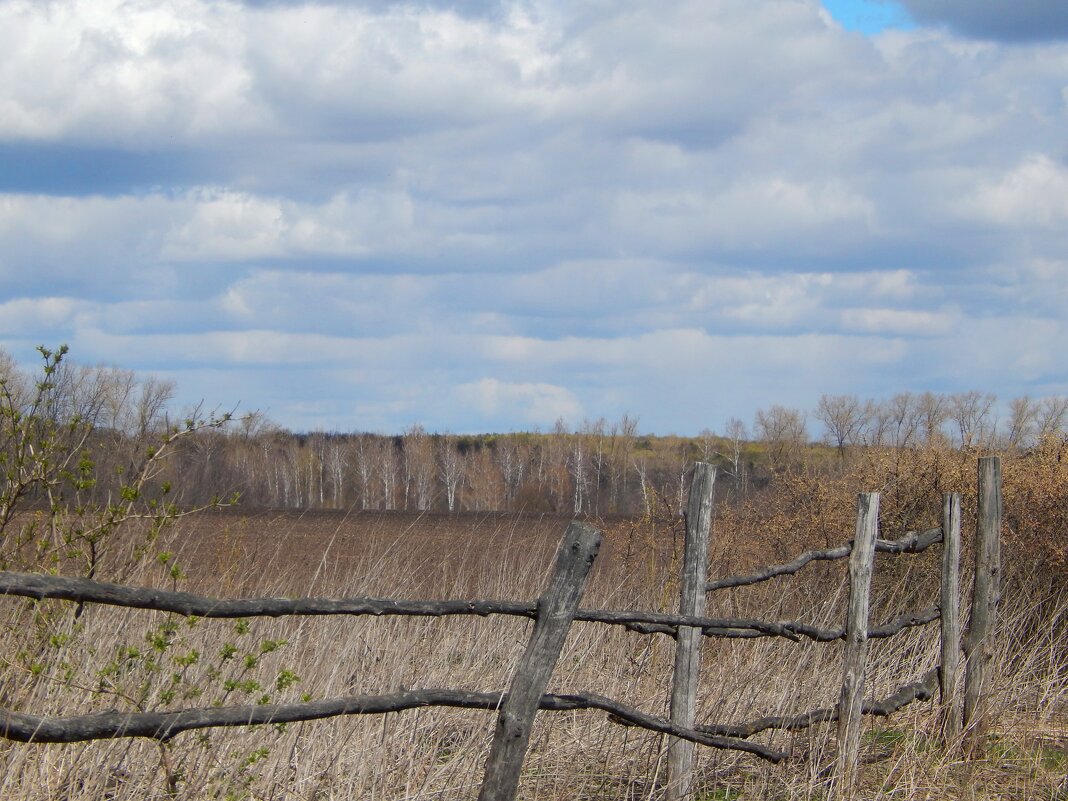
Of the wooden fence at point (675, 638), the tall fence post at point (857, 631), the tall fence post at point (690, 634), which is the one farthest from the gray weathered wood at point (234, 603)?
the tall fence post at point (857, 631)

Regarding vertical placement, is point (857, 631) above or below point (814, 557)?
below

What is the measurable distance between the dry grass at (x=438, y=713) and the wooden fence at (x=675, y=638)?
8.8 inches

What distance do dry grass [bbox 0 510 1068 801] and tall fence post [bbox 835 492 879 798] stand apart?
16cm

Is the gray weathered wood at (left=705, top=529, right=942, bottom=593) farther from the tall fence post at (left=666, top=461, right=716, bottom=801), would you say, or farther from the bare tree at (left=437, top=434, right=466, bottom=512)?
the bare tree at (left=437, top=434, right=466, bottom=512)

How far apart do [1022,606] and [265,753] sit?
7.43m

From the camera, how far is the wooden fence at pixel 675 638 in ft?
10.00

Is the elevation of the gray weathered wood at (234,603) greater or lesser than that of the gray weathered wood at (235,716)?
greater

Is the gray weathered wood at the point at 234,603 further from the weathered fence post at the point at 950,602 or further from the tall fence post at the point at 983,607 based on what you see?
the tall fence post at the point at 983,607

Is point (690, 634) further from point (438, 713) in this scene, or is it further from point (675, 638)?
point (438, 713)

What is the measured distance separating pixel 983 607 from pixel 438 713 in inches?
124

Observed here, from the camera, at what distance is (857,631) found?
5.39m

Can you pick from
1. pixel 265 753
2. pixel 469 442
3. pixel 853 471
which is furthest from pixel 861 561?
pixel 469 442

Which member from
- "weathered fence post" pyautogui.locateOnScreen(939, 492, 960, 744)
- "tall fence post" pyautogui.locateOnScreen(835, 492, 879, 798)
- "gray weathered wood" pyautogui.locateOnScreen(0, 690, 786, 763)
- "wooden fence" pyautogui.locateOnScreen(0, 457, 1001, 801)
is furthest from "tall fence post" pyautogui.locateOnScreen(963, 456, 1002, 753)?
"gray weathered wood" pyautogui.locateOnScreen(0, 690, 786, 763)

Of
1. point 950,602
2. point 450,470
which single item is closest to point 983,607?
point 950,602
